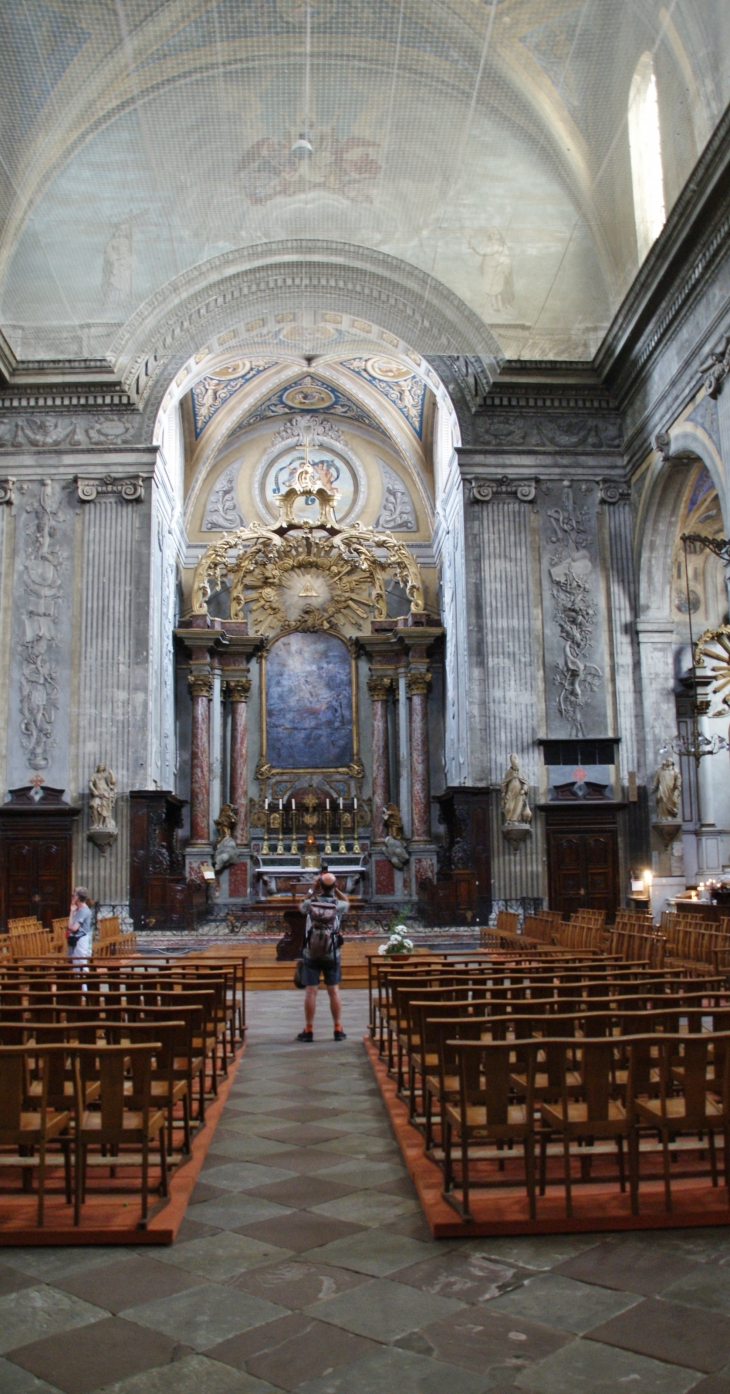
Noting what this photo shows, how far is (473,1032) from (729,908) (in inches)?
405

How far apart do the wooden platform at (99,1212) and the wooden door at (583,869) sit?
14.7 m

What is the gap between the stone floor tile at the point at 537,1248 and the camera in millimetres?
3984

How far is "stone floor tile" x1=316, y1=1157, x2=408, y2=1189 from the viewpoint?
16.7 feet

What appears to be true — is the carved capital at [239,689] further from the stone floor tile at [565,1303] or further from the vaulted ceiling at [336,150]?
the stone floor tile at [565,1303]

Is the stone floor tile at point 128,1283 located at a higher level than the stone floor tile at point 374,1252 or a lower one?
higher

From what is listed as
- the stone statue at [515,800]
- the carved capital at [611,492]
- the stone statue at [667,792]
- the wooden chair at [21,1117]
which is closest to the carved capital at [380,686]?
the stone statue at [515,800]

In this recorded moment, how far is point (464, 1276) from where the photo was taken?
12.7ft

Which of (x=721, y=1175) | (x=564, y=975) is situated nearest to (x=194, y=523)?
(x=564, y=975)

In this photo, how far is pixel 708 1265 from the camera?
3904mm

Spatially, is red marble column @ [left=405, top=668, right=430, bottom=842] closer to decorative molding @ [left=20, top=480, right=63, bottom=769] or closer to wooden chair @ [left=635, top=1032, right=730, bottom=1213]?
decorative molding @ [left=20, top=480, right=63, bottom=769]

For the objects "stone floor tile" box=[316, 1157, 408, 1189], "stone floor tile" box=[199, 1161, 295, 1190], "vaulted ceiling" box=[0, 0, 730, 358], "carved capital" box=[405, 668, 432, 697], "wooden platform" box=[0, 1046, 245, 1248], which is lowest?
"stone floor tile" box=[316, 1157, 408, 1189]

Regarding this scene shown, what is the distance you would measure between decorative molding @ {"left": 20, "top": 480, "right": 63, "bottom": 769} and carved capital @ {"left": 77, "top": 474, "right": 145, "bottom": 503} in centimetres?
48

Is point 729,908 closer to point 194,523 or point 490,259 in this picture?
point 490,259

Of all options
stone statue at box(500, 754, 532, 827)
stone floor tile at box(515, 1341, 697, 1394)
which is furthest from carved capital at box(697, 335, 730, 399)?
stone floor tile at box(515, 1341, 697, 1394)
